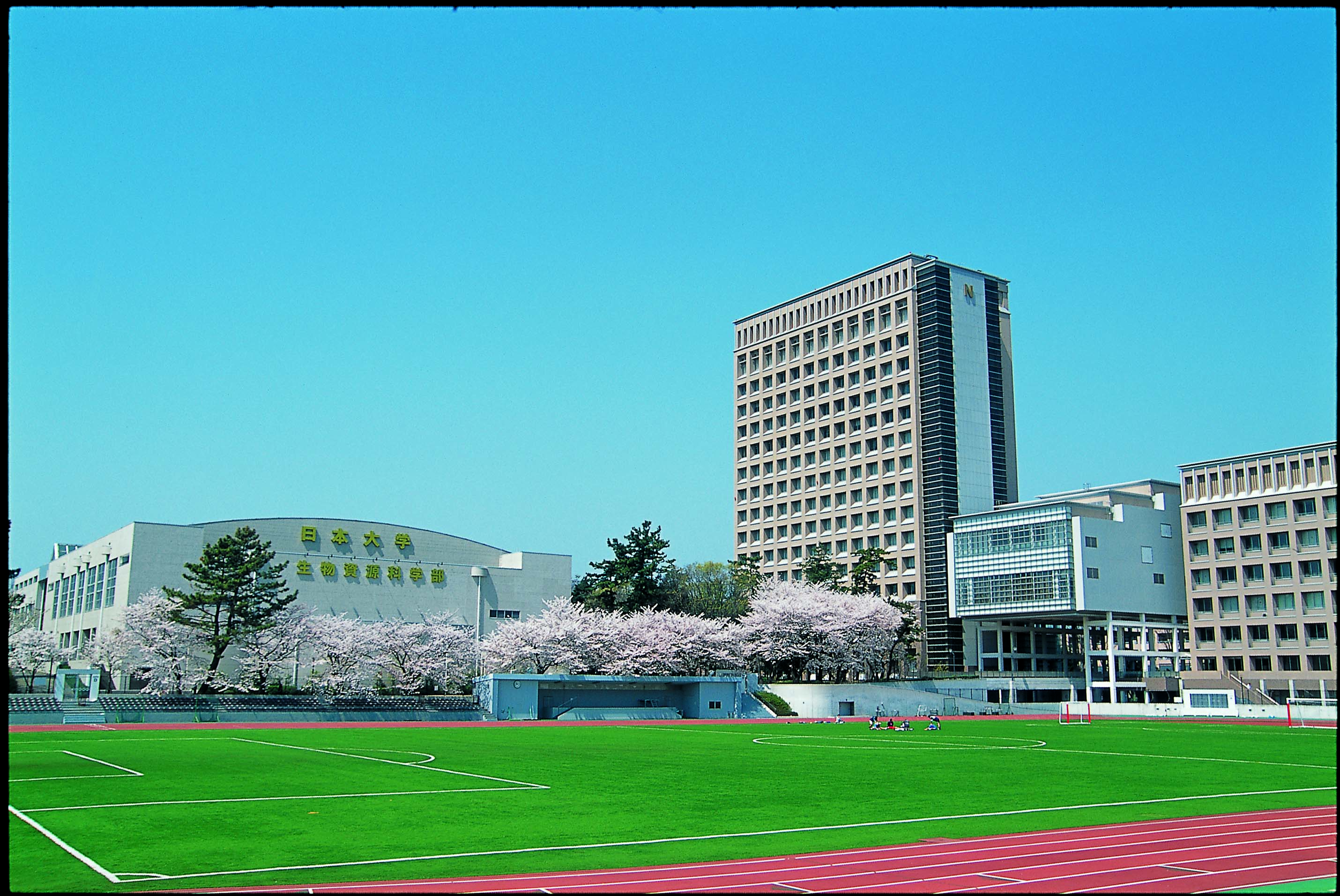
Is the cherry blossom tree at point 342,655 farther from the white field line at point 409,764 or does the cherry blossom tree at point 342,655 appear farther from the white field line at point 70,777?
the white field line at point 70,777

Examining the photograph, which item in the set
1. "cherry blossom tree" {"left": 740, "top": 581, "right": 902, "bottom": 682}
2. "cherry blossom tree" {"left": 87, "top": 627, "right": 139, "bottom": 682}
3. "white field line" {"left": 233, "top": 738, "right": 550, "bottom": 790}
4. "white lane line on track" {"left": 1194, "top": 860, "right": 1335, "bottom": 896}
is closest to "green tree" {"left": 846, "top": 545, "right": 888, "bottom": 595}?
"cherry blossom tree" {"left": 740, "top": 581, "right": 902, "bottom": 682}

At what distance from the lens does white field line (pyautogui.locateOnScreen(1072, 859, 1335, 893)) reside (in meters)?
11.5

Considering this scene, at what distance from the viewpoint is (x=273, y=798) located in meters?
21.2

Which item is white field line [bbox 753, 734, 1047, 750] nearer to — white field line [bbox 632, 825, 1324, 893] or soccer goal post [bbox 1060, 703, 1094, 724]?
soccer goal post [bbox 1060, 703, 1094, 724]

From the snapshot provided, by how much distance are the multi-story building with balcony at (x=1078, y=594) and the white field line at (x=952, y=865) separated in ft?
244

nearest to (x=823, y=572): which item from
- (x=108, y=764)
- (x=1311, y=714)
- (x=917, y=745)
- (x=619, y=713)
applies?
(x=619, y=713)

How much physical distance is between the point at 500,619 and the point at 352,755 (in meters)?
58.1

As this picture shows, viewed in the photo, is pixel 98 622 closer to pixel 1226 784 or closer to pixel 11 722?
pixel 11 722

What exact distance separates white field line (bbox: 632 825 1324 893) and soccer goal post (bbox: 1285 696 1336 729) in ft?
157

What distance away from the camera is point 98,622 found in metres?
81.5

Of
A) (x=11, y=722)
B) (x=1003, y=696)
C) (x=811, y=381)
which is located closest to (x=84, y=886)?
(x=11, y=722)

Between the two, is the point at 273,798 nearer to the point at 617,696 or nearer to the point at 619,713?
the point at 619,713

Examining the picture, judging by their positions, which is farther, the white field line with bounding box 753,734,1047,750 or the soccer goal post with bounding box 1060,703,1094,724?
the soccer goal post with bounding box 1060,703,1094,724

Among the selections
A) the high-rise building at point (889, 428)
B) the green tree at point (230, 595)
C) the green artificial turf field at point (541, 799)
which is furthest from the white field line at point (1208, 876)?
the high-rise building at point (889, 428)
